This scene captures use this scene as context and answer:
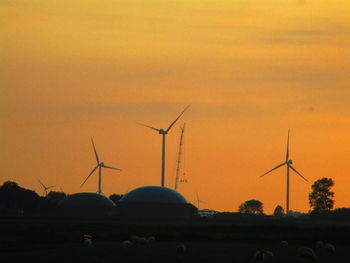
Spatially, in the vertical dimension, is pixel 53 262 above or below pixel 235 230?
below

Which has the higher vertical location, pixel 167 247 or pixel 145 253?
pixel 167 247

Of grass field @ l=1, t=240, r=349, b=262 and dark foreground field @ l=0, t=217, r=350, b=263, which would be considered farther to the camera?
dark foreground field @ l=0, t=217, r=350, b=263

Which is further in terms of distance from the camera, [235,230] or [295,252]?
[235,230]

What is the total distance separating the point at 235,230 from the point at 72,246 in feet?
212

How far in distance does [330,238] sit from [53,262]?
6996 cm

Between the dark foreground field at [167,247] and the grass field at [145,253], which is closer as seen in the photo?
the grass field at [145,253]

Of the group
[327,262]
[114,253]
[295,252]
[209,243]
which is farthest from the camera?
[209,243]

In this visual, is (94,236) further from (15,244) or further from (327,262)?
(327,262)

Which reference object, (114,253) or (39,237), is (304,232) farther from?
(114,253)

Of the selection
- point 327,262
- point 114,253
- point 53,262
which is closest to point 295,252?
point 327,262

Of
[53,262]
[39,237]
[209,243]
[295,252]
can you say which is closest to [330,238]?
[209,243]

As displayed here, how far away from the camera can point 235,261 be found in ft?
340

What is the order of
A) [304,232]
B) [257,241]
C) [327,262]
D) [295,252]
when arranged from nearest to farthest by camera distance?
[327,262] < [295,252] < [257,241] < [304,232]

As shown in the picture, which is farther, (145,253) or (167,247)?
(167,247)
